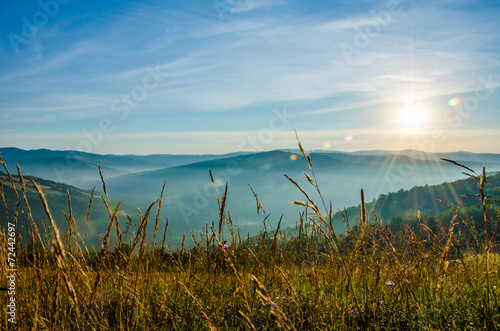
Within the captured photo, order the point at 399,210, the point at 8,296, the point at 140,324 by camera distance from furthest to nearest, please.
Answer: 1. the point at 399,210
2. the point at 8,296
3. the point at 140,324

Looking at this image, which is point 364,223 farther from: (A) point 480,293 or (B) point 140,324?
(B) point 140,324

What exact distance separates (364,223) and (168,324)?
1.46m

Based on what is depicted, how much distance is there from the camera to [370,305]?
193 centimetres

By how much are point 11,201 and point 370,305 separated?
194147mm

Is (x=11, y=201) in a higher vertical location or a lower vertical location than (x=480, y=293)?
lower

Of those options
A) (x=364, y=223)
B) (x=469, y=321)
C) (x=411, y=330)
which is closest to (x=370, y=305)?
(x=411, y=330)

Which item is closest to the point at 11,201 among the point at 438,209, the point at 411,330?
the point at 438,209

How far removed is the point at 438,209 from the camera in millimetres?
102375

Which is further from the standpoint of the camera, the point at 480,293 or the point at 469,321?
the point at 480,293

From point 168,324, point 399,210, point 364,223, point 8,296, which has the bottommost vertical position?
point 399,210

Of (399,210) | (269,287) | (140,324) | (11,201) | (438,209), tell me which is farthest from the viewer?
(11,201)

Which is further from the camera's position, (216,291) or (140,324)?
(216,291)

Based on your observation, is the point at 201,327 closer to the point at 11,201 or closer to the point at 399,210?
the point at 399,210

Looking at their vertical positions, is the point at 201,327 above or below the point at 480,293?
below
